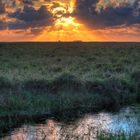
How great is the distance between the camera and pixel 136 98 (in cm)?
2566

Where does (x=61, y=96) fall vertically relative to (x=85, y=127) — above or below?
below

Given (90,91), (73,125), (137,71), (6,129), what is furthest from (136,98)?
(6,129)

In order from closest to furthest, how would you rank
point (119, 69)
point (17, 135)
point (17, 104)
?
point (17, 135)
point (17, 104)
point (119, 69)

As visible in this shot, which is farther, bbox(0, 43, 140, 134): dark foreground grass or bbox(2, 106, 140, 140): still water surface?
bbox(0, 43, 140, 134): dark foreground grass

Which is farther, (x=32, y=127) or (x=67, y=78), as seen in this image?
(x=67, y=78)

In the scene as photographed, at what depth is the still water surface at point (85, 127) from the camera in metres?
15.1

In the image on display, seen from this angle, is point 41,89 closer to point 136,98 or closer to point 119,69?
point 136,98

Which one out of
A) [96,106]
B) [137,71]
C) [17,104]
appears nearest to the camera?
[17,104]

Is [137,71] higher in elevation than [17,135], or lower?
lower

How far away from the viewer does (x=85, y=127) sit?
17688mm

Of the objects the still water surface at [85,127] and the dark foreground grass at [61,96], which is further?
the dark foreground grass at [61,96]

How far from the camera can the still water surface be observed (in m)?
15.1

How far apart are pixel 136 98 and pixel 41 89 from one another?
591cm

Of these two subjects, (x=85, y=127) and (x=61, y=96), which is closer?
(x=85, y=127)
